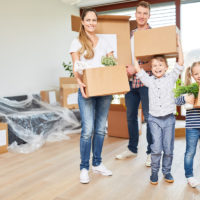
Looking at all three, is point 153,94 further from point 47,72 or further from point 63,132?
point 47,72

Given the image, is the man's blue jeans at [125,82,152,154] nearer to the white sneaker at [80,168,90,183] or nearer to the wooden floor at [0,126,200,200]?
the wooden floor at [0,126,200,200]

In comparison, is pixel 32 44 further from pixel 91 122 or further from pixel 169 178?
pixel 169 178

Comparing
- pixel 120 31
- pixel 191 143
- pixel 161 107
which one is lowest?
pixel 191 143

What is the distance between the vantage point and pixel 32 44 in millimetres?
3961

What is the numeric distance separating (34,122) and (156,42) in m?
1.94

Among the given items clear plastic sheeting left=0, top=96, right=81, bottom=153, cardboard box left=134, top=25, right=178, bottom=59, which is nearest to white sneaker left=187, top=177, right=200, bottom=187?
cardboard box left=134, top=25, right=178, bottom=59

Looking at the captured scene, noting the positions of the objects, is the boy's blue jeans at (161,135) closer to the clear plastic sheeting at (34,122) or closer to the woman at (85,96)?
the woman at (85,96)

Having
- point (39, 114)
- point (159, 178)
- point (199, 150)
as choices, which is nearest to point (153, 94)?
point (159, 178)

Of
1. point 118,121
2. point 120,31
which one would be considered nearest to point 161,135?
point 120,31

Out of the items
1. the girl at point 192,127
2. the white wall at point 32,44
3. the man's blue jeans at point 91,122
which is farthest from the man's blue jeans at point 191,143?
the white wall at point 32,44

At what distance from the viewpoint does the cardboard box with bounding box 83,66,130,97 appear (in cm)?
176

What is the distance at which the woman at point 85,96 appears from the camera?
6.04 feet

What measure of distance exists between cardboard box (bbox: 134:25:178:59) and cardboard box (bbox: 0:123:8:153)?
1.66 meters

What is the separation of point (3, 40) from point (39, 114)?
1110 millimetres
